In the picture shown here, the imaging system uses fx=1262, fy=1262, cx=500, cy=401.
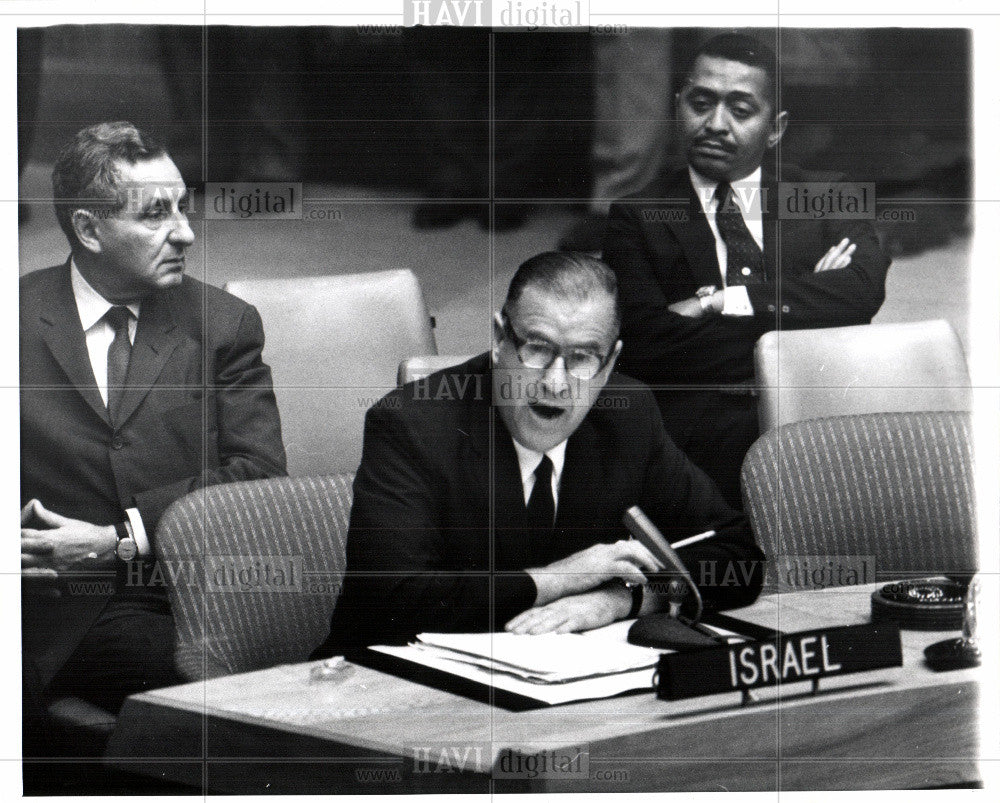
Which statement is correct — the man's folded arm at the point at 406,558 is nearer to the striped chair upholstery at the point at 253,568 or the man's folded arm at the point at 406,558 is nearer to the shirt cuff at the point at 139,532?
the striped chair upholstery at the point at 253,568

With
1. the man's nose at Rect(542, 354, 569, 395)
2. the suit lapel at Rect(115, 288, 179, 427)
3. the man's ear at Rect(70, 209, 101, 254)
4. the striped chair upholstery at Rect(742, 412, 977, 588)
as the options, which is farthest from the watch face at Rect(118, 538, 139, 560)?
the striped chair upholstery at Rect(742, 412, 977, 588)

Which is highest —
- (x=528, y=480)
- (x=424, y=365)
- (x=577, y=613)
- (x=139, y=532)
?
(x=424, y=365)

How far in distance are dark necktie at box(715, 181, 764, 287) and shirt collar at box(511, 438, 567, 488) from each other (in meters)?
0.57

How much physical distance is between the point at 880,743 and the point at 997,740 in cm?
76

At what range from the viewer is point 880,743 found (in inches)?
92.5

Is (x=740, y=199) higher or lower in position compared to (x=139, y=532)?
higher

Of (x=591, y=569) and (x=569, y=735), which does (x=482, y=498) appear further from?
(x=569, y=735)

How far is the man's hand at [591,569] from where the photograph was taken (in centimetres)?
282

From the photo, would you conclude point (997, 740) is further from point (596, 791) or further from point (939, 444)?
point (596, 791)

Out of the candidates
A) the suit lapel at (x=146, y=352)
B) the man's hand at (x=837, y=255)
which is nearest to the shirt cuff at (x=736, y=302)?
the man's hand at (x=837, y=255)

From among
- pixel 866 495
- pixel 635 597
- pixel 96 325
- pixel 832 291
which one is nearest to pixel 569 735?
pixel 635 597

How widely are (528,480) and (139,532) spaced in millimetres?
908

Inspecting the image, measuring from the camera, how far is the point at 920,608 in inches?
96.5

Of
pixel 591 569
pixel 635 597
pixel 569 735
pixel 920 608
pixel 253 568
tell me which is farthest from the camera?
pixel 591 569
